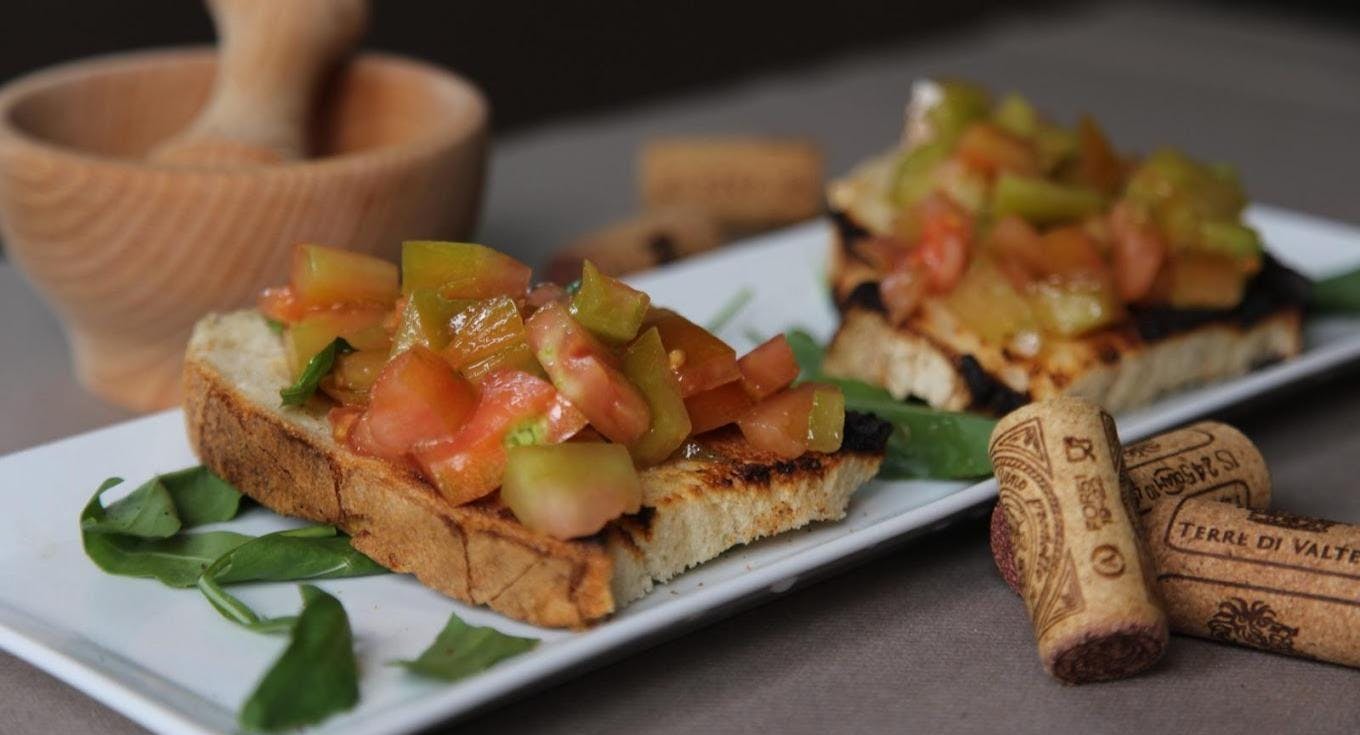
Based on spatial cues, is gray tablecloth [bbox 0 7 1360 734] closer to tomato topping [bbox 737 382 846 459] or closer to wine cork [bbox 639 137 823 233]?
tomato topping [bbox 737 382 846 459]

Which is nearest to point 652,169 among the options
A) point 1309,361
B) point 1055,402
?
point 1309,361

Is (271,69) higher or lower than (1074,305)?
higher

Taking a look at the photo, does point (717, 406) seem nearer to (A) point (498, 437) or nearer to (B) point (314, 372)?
(A) point (498, 437)

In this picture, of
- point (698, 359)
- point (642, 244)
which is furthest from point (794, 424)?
point (642, 244)

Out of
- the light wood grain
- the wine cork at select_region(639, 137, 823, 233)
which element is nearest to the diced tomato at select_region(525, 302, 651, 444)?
the light wood grain

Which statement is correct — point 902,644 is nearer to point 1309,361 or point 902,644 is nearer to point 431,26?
point 1309,361

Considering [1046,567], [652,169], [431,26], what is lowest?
[431,26]

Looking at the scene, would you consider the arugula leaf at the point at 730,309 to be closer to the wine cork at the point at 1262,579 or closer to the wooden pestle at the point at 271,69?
the wooden pestle at the point at 271,69
